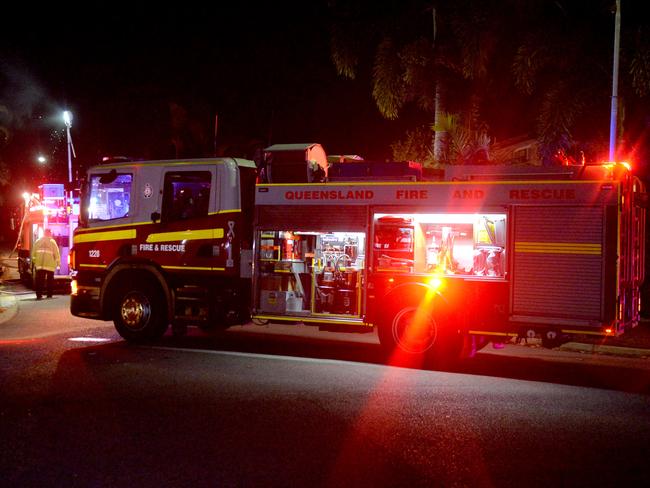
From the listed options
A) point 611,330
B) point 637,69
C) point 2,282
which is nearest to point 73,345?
point 611,330

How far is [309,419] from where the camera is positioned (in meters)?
6.40

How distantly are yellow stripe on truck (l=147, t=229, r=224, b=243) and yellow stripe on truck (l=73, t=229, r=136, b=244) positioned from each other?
36 centimetres

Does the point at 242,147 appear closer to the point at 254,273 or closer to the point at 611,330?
the point at 254,273

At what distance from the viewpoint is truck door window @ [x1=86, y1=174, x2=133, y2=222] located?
10672 millimetres

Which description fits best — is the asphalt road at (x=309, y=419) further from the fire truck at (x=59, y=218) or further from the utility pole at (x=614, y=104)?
the fire truck at (x=59, y=218)

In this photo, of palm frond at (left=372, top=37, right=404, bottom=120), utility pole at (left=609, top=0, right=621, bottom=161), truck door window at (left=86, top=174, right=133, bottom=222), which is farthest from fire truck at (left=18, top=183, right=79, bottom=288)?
utility pole at (left=609, top=0, right=621, bottom=161)

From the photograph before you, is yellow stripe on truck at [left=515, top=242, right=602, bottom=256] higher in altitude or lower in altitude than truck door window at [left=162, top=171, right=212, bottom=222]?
lower

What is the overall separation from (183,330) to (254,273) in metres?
1.94

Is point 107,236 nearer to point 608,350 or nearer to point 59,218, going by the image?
point 608,350

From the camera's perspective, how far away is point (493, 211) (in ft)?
29.0

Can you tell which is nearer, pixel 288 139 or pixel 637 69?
pixel 637 69

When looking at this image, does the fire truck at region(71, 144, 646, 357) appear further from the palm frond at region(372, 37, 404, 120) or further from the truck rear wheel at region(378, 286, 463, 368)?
the palm frond at region(372, 37, 404, 120)

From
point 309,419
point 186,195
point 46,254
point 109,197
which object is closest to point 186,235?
point 186,195

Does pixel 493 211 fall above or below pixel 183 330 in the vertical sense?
above
